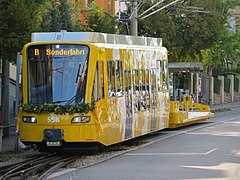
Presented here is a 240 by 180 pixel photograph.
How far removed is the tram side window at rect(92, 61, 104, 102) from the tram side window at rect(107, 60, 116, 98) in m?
0.56

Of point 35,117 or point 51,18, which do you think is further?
point 51,18

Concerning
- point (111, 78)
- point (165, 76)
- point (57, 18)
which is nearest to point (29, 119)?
point (111, 78)

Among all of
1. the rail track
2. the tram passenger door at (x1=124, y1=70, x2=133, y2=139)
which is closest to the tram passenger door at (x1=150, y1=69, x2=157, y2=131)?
the tram passenger door at (x1=124, y1=70, x2=133, y2=139)

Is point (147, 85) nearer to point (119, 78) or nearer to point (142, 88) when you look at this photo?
point (142, 88)

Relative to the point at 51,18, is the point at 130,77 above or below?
below

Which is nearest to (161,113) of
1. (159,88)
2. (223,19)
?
(159,88)

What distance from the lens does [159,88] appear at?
2412cm

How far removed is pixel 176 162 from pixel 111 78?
349 cm

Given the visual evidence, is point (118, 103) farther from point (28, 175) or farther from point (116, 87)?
point (28, 175)

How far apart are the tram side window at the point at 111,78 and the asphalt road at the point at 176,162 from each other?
177cm

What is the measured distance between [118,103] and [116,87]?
1.54 ft

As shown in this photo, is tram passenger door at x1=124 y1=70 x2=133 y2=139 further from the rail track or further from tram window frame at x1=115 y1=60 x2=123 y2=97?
the rail track

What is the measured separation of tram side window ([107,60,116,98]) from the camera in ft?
61.0

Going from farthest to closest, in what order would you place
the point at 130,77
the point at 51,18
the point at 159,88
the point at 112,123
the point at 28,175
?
the point at 51,18 < the point at 159,88 < the point at 130,77 < the point at 112,123 < the point at 28,175
